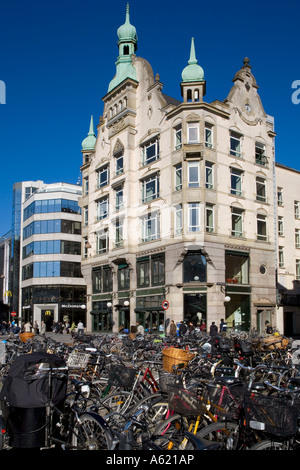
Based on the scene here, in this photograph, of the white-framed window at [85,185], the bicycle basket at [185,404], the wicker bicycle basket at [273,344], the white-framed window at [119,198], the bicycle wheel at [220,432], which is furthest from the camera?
the white-framed window at [85,185]

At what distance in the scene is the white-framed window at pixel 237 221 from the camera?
32844 millimetres

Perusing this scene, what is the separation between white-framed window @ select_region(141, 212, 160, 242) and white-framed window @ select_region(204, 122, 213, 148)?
6201 mm

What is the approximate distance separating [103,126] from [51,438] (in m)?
38.8

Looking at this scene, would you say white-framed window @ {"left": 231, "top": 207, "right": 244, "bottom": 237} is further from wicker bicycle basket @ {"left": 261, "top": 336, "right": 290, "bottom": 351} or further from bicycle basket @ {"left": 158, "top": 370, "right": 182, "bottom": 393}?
bicycle basket @ {"left": 158, "top": 370, "right": 182, "bottom": 393}

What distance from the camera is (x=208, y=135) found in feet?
106

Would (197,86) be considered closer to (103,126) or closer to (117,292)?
(103,126)

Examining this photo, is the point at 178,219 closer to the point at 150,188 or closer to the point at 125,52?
the point at 150,188

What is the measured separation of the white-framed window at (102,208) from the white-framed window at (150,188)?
5168 mm

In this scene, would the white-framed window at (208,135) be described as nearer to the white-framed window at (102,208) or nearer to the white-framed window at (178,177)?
the white-framed window at (178,177)

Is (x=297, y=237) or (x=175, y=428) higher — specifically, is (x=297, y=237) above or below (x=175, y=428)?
above

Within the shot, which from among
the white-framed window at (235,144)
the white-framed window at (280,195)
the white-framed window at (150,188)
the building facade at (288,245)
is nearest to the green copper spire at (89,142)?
the white-framed window at (150,188)

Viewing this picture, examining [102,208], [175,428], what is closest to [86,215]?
[102,208]

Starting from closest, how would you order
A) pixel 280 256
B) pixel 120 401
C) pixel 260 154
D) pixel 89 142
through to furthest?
pixel 120 401 → pixel 260 154 → pixel 280 256 → pixel 89 142

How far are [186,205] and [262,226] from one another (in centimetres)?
728
